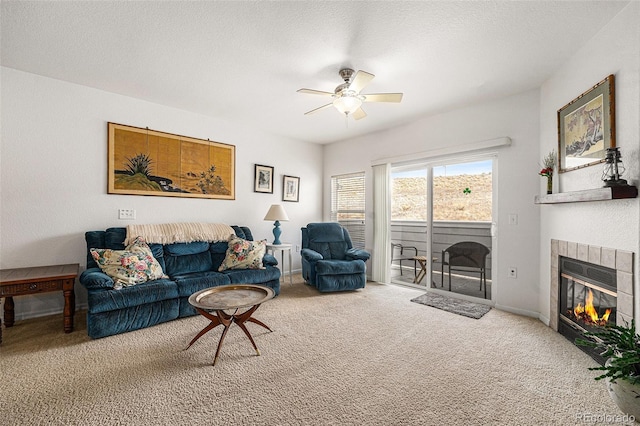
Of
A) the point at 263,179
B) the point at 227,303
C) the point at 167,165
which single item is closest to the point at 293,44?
the point at 227,303

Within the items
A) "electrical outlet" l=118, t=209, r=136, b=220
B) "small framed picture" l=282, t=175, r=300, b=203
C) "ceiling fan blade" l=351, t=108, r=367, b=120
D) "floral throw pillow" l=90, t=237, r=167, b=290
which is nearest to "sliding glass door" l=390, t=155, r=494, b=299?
"ceiling fan blade" l=351, t=108, r=367, b=120

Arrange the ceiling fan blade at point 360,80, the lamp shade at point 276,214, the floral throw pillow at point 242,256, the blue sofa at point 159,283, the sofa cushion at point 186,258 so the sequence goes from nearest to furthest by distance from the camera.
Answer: the ceiling fan blade at point 360,80, the blue sofa at point 159,283, the sofa cushion at point 186,258, the floral throw pillow at point 242,256, the lamp shade at point 276,214

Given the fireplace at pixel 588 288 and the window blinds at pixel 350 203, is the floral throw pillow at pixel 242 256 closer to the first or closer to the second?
the window blinds at pixel 350 203

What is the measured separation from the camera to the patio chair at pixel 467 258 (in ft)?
12.2

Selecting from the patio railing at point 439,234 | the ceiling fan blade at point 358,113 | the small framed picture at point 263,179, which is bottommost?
the patio railing at point 439,234

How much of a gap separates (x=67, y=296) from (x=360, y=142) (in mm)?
4605

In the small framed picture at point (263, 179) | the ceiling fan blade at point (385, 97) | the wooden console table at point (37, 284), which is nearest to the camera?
the wooden console table at point (37, 284)

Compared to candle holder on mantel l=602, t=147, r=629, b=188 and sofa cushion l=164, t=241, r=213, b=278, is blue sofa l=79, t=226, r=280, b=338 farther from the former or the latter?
candle holder on mantel l=602, t=147, r=629, b=188

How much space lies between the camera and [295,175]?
5418 mm

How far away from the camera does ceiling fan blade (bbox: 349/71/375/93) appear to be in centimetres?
235

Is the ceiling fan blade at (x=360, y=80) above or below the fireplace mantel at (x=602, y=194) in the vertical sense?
above

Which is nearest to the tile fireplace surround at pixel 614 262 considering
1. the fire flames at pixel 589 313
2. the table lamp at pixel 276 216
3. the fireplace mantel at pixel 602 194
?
the fire flames at pixel 589 313

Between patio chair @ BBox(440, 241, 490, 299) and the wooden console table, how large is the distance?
4465mm

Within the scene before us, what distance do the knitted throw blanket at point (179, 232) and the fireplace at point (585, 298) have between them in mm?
3959
